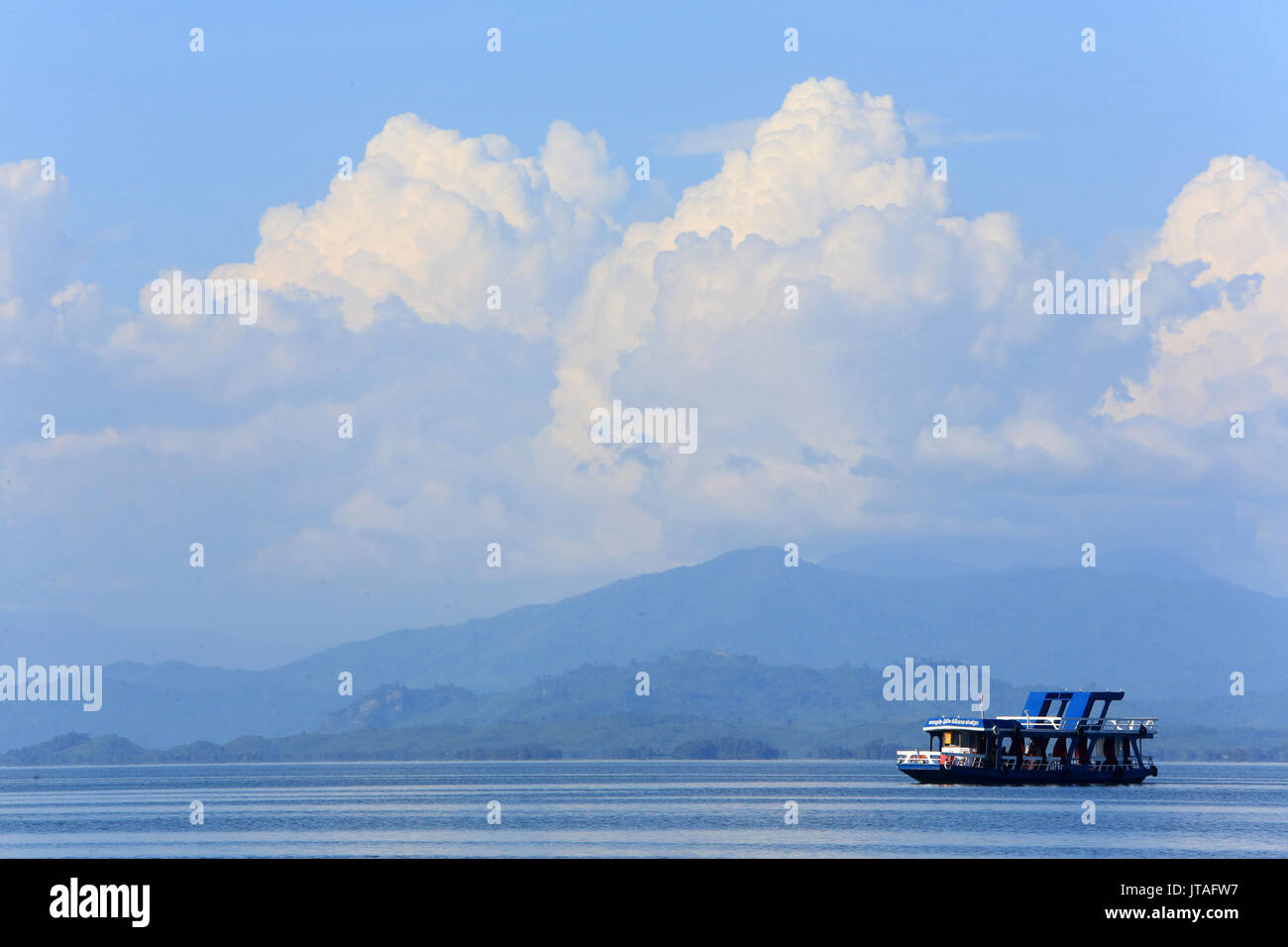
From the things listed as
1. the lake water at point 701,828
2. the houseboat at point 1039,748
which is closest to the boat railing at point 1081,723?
the houseboat at point 1039,748

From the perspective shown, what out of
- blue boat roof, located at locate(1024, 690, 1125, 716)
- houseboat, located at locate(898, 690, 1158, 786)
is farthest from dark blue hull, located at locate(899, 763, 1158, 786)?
blue boat roof, located at locate(1024, 690, 1125, 716)

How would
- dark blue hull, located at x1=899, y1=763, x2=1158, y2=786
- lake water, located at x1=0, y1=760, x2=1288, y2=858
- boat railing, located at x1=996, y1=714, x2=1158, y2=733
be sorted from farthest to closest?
boat railing, located at x1=996, y1=714, x2=1158, y2=733 < dark blue hull, located at x1=899, y1=763, x2=1158, y2=786 < lake water, located at x1=0, y1=760, x2=1288, y2=858

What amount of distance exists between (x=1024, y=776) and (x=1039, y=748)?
694 centimetres

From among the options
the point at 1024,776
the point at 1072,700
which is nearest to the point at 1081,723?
the point at 1072,700

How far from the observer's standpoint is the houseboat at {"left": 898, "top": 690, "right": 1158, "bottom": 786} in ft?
576

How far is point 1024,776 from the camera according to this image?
572ft

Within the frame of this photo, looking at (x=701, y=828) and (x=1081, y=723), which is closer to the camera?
(x=701, y=828)

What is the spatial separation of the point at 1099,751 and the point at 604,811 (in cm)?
6374

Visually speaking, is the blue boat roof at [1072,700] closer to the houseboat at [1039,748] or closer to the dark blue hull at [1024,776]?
the houseboat at [1039,748]

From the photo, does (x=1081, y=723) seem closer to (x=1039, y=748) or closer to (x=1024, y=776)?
(x=1039, y=748)

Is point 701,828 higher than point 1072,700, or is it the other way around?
point 1072,700

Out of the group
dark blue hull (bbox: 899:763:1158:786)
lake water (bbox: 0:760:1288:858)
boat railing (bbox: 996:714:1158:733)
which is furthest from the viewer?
boat railing (bbox: 996:714:1158:733)

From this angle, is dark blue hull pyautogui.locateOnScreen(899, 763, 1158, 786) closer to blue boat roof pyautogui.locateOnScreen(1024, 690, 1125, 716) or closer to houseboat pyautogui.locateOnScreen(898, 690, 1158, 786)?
houseboat pyautogui.locateOnScreen(898, 690, 1158, 786)
